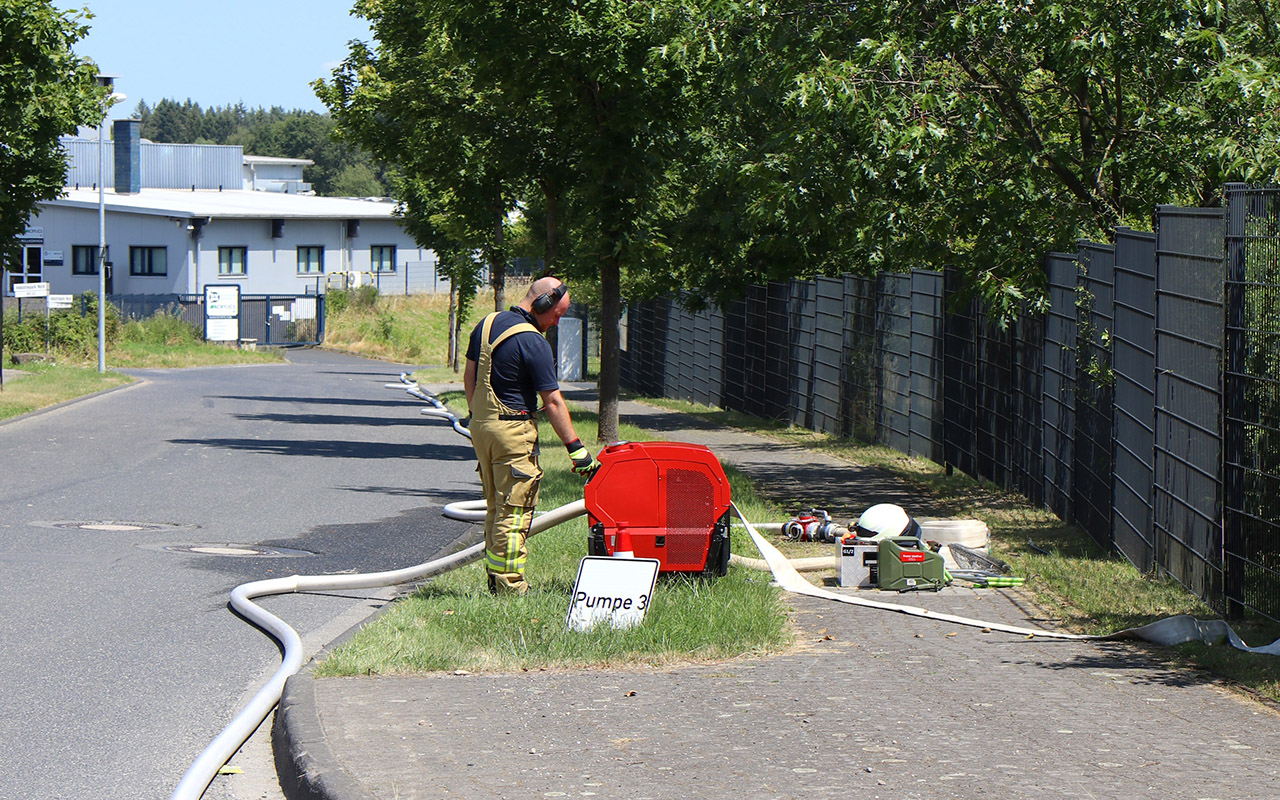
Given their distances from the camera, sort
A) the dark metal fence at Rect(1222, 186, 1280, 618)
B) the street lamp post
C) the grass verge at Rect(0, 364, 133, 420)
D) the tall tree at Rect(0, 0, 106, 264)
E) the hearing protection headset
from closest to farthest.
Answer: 1. the dark metal fence at Rect(1222, 186, 1280, 618)
2. the hearing protection headset
3. the tall tree at Rect(0, 0, 106, 264)
4. the grass verge at Rect(0, 364, 133, 420)
5. the street lamp post

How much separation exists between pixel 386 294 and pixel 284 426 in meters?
46.1

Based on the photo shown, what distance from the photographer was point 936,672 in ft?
21.5

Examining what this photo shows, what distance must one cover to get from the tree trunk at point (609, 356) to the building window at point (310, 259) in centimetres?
4925

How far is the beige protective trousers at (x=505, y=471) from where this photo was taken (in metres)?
7.86

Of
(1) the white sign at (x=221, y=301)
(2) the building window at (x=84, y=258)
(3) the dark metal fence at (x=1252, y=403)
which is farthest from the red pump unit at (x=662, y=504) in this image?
(2) the building window at (x=84, y=258)

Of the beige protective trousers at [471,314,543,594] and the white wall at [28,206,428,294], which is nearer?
the beige protective trousers at [471,314,543,594]

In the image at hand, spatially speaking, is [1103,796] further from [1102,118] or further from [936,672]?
[1102,118]

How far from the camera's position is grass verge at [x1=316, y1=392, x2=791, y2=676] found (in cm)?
664

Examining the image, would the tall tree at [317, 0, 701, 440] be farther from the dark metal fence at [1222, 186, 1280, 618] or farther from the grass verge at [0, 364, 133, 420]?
the grass verge at [0, 364, 133, 420]

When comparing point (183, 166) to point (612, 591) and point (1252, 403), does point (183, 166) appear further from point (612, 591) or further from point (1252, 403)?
point (1252, 403)

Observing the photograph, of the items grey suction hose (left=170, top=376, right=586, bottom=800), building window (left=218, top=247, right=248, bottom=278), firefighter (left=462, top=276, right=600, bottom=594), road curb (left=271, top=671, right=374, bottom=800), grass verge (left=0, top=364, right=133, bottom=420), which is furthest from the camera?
building window (left=218, top=247, right=248, bottom=278)

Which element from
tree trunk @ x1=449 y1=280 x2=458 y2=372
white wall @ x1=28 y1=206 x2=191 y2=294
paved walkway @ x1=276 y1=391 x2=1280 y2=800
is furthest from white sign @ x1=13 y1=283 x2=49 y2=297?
paved walkway @ x1=276 y1=391 x2=1280 y2=800

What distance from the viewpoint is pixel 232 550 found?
10609mm

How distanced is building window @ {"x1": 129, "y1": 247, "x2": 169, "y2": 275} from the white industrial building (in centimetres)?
4
